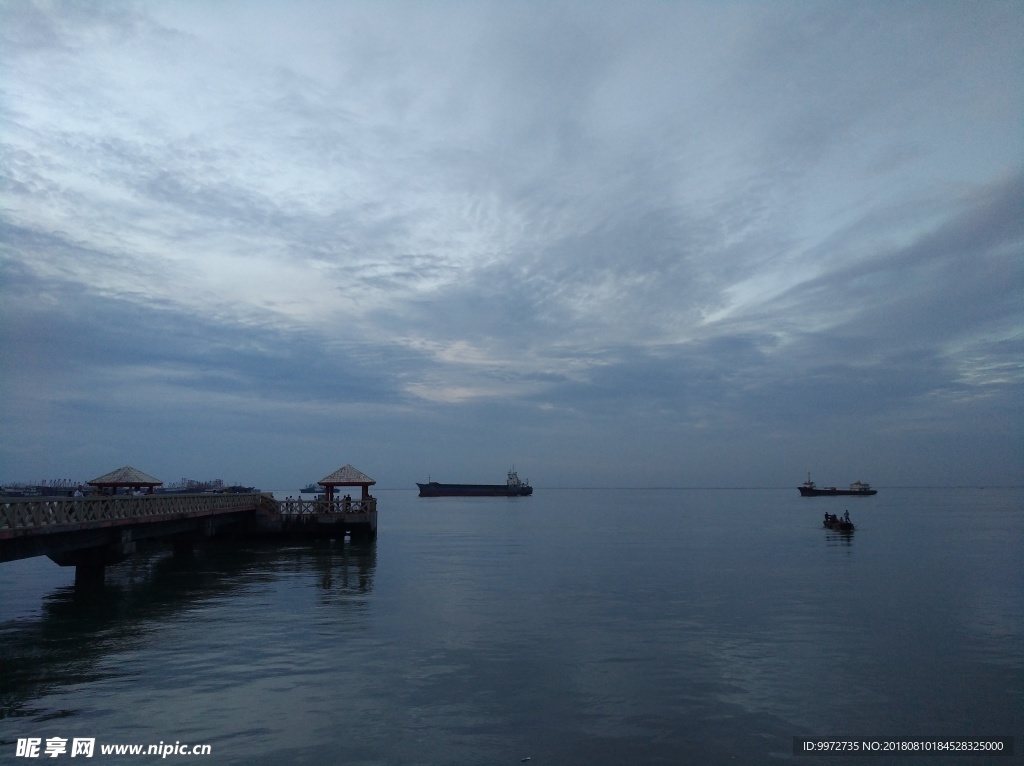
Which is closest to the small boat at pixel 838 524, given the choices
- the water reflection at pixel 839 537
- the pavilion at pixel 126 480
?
the water reflection at pixel 839 537

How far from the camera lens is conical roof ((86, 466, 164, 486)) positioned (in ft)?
144

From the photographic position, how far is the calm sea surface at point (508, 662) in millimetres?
13859

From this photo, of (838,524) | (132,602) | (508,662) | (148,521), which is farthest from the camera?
(838,524)

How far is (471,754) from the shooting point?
42.6 feet

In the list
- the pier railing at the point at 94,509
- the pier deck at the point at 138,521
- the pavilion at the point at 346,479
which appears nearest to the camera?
the pier railing at the point at 94,509

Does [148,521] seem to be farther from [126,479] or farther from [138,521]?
[126,479]

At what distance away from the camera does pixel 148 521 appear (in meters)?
33.5

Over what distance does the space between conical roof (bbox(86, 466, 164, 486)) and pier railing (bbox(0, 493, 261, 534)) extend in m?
4.18

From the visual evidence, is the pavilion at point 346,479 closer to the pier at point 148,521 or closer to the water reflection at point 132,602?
the pier at point 148,521

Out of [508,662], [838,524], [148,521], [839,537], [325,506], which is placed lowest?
[839,537]

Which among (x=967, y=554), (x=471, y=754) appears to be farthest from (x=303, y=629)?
(x=967, y=554)

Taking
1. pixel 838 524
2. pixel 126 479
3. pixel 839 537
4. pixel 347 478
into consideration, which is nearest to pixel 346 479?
pixel 347 478

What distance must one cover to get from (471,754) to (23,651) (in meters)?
16.0

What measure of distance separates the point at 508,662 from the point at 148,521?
2334 cm
